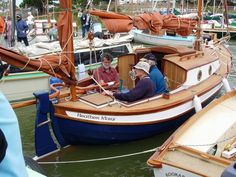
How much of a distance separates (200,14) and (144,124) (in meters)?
4.52

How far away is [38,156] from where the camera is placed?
6.43m

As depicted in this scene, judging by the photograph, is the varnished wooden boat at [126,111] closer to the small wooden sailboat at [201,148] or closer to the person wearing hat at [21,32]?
the small wooden sailboat at [201,148]

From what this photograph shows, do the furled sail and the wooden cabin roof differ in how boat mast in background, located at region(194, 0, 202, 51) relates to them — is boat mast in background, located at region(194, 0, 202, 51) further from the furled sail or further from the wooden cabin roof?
the furled sail

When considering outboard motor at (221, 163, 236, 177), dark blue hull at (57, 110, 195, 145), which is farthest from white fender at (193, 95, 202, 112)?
outboard motor at (221, 163, 236, 177)

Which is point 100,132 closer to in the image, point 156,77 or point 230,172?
point 156,77

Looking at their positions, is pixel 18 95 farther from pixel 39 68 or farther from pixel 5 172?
pixel 5 172

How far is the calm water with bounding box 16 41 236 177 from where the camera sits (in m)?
6.24

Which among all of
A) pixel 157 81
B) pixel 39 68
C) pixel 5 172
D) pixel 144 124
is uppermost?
pixel 5 172

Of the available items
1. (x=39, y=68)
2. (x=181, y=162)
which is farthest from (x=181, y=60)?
(x=181, y=162)

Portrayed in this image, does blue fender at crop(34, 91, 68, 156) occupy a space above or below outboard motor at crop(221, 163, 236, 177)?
below

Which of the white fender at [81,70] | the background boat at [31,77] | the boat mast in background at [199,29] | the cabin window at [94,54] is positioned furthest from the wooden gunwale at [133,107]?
the cabin window at [94,54]

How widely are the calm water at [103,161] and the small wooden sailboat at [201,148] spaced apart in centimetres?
120

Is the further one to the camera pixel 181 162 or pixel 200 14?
pixel 200 14

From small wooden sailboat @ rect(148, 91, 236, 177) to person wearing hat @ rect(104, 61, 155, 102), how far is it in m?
1.15
